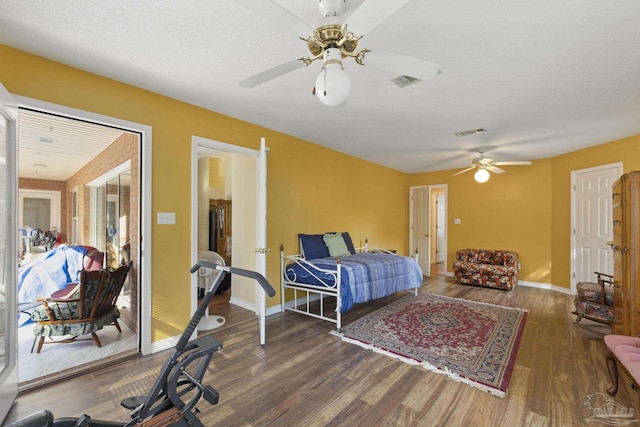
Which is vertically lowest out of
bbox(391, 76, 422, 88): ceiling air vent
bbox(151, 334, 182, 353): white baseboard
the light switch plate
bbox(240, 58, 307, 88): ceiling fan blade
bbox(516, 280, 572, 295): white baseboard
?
bbox(516, 280, 572, 295): white baseboard

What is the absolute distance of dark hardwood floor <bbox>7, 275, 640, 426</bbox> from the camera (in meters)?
1.81

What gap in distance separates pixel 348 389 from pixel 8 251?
101 inches

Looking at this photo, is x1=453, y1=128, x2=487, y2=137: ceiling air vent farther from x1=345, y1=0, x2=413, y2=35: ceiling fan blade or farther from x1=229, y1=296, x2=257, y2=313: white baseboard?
x1=229, y1=296, x2=257, y2=313: white baseboard

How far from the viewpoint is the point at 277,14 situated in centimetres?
114

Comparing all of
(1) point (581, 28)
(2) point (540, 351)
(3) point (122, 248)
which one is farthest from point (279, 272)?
(1) point (581, 28)

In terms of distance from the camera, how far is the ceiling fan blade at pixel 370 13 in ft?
3.41

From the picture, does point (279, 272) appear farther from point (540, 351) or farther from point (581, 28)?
point (581, 28)

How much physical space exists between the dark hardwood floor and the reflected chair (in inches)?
27.2

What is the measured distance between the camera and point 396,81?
2420 mm

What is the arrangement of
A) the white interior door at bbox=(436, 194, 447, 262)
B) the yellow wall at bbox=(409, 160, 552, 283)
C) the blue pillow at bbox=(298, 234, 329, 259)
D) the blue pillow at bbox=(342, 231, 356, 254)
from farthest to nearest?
the white interior door at bbox=(436, 194, 447, 262), the yellow wall at bbox=(409, 160, 552, 283), the blue pillow at bbox=(342, 231, 356, 254), the blue pillow at bbox=(298, 234, 329, 259)

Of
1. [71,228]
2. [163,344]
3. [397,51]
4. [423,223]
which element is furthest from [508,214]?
[71,228]

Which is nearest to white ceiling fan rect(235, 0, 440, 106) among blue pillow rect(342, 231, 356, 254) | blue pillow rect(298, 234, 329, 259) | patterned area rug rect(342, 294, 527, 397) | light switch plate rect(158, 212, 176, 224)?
light switch plate rect(158, 212, 176, 224)

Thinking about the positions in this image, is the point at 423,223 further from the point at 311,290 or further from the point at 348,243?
the point at 311,290

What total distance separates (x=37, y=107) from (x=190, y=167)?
1.19m
